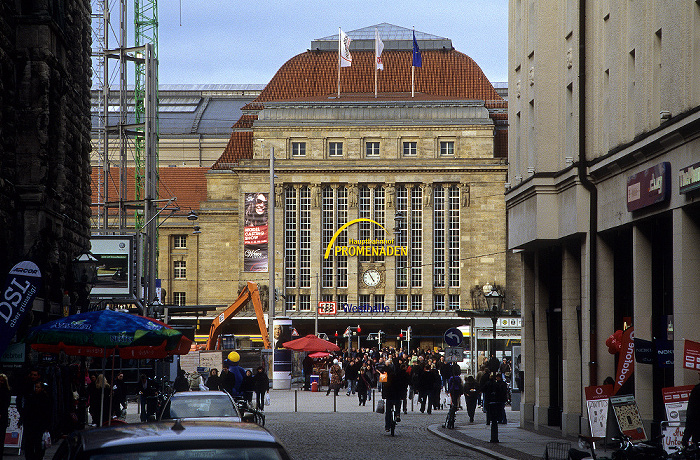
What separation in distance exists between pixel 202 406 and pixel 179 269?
3405 inches

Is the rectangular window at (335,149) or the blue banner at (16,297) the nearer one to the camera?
the blue banner at (16,297)

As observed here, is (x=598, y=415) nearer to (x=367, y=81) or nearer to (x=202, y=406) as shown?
(x=202, y=406)

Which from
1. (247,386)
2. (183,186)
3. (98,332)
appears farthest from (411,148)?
(98,332)

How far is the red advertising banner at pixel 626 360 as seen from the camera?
20609mm

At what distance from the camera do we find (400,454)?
20.3m

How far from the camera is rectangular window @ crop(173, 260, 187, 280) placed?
335 ft

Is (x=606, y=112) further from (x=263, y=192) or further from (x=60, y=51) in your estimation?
(x=263, y=192)


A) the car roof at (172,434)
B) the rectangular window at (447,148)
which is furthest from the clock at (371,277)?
the car roof at (172,434)

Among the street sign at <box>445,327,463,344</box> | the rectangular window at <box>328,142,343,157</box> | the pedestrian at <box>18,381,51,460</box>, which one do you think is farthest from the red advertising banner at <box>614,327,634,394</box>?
the rectangular window at <box>328,142,343,157</box>

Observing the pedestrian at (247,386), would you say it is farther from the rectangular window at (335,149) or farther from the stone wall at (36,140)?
the rectangular window at (335,149)

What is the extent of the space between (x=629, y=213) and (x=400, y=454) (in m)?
6.82

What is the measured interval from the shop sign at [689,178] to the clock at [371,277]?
73.8m

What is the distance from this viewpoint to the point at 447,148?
302ft

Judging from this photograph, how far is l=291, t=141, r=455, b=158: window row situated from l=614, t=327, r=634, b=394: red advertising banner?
71393mm
